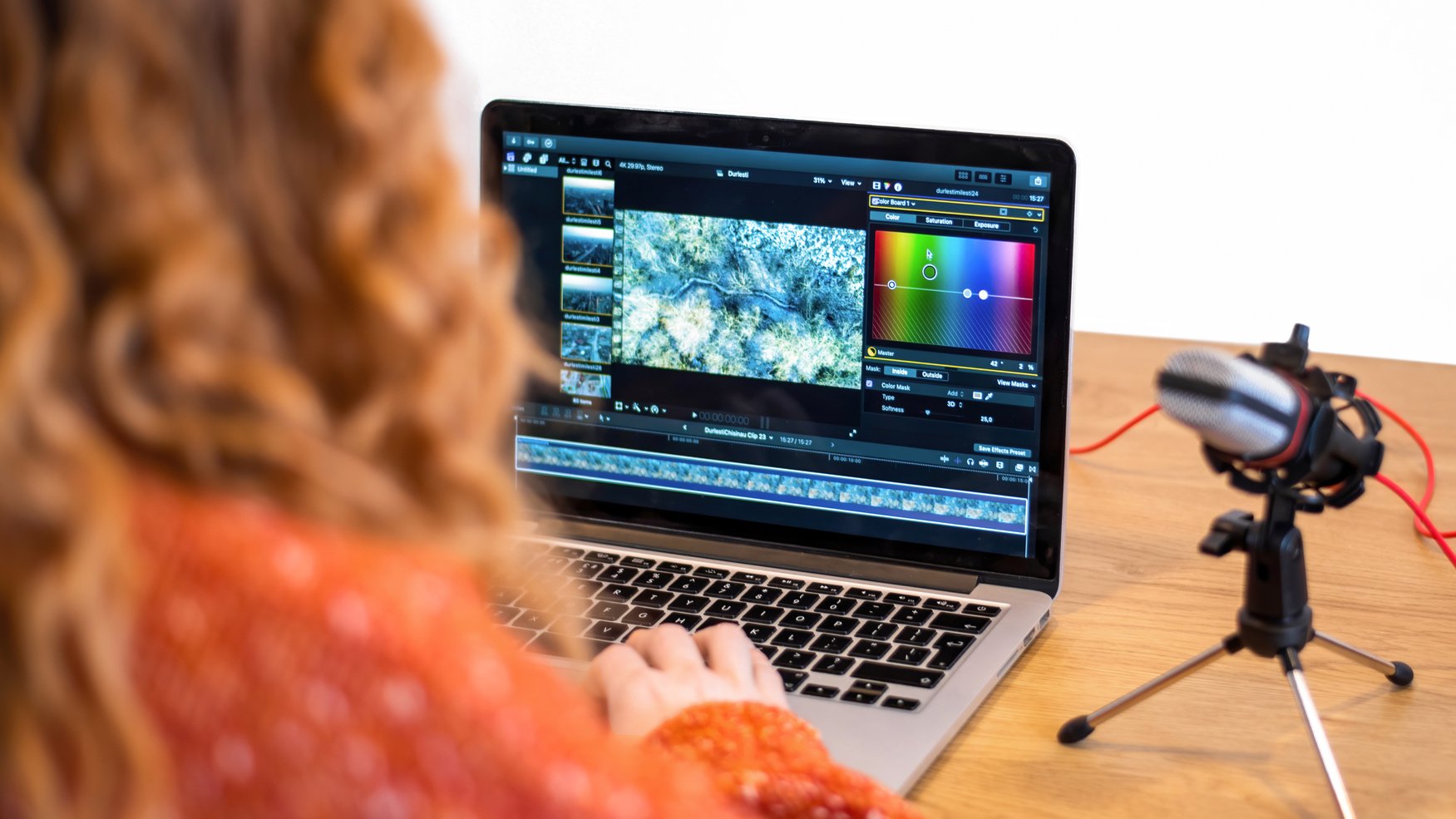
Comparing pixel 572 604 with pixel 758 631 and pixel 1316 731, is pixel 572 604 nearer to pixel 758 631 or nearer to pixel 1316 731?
pixel 758 631

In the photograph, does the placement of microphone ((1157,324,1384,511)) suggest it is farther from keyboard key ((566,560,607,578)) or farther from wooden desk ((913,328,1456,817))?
keyboard key ((566,560,607,578))

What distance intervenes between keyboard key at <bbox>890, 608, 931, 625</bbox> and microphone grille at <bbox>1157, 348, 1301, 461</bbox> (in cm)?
24

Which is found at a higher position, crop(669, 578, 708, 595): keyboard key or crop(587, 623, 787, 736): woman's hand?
crop(587, 623, 787, 736): woman's hand

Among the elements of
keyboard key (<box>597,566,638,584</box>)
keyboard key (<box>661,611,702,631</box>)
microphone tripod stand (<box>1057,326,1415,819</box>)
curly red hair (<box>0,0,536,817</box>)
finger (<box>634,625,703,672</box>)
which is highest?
curly red hair (<box>0,0,536,817</box>)

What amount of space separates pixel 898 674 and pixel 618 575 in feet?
0.79

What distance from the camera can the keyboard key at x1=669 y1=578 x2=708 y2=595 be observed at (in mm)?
939

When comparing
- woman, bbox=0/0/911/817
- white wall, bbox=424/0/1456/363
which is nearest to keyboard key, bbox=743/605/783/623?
woman, bbox=0/0/911/817

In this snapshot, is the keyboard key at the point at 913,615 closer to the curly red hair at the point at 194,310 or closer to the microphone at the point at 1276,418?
the microphone at the point at 1276,418

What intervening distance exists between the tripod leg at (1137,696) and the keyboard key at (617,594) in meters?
0.31

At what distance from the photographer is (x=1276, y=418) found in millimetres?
698

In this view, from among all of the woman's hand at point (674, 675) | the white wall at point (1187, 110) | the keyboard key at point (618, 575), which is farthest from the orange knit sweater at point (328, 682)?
the white wall at point (1187, 110)

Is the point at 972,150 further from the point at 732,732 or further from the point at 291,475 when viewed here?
the point at 291,475

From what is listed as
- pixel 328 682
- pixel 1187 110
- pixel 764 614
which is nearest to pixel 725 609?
pixel 764 614

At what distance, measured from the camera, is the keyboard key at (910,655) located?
83 cm
